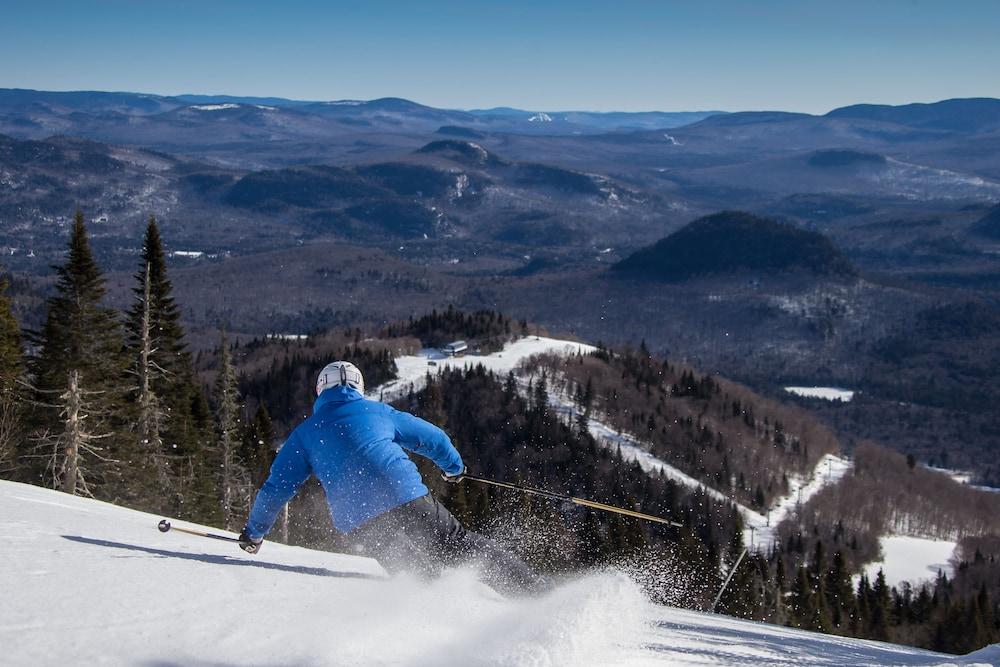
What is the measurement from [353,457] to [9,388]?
19.7 meters

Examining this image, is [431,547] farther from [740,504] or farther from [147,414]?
[740,504]

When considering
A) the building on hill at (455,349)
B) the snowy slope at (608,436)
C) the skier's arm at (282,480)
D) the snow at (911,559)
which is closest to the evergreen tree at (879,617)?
the snowy slope at (608,436)

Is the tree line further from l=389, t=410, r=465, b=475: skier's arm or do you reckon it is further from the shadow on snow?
l=389, t=410, r=465, b=475: skier's arm

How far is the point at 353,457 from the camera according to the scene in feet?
30.4

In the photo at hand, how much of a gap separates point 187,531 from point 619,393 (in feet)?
409

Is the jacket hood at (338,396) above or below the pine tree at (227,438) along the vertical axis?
above

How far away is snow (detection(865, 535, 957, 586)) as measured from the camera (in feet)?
338

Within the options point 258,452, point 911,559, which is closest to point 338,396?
point 258,452

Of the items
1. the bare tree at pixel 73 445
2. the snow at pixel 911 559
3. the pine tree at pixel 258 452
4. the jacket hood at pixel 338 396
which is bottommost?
the snow at pixel 911 559

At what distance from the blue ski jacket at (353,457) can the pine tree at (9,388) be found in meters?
16.5

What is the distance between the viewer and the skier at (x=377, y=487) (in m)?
9.27

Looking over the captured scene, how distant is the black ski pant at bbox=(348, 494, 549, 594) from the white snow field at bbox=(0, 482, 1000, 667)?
0.20 m

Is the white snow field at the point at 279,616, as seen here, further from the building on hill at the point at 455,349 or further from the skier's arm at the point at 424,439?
the building on hill at the point at 455,349

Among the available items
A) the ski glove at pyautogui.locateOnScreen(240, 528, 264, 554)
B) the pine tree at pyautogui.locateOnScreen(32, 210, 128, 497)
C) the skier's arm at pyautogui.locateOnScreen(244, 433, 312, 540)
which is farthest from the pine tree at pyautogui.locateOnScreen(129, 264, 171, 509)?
the skier's arm at pyautogui.locateOnScreen(244, 433, 312, 540)
